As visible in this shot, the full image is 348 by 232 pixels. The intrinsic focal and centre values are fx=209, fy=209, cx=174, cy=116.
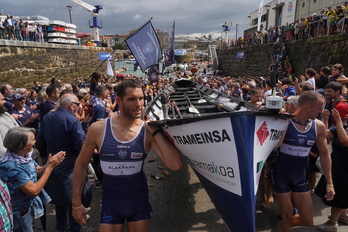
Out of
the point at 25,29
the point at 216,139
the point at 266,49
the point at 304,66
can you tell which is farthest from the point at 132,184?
the point at 266,49

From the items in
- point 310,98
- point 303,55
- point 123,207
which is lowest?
point 123,207

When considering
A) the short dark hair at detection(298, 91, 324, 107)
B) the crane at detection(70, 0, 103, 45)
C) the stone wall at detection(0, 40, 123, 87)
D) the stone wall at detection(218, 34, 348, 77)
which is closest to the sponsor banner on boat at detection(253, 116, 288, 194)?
the short dark hair at detection(298, 91, 324, 107)

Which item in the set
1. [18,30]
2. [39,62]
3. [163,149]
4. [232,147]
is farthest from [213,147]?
[18,30]

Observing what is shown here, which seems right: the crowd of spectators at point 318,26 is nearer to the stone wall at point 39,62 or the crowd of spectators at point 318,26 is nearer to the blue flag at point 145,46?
the blue flag at point 145,46

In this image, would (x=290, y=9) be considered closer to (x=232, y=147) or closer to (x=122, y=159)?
(x=232, y=147)

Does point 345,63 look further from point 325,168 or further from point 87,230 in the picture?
point 87,230

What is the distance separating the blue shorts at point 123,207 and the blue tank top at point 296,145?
5.86 ft

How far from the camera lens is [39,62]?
48.8ft

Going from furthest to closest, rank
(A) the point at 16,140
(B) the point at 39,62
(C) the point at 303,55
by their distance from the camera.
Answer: (B) the point at 39,62 < (C) the point at 303,55 < (A) the point at 16,140

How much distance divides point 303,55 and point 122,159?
14.6 meters

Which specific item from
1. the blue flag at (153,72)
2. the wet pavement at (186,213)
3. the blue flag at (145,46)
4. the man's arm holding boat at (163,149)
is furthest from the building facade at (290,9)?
the man's arm holding boat at (163,149)

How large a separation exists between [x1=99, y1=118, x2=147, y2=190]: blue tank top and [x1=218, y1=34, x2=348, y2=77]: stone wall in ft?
36.9

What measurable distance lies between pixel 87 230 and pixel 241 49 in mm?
24606

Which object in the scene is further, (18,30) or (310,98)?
(18,30)
